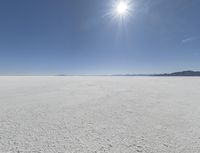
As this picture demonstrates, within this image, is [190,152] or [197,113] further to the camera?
[197,113]

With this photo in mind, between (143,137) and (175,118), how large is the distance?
1.41 m

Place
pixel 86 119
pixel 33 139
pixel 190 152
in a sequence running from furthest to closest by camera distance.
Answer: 1. pixel 86 119
2. pixel 33 139
3. pixel 190 152

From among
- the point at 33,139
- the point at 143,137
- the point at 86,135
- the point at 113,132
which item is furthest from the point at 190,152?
the point at 33,139

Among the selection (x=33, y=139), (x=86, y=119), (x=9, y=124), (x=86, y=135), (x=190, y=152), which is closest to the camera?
(x=190, y=152)

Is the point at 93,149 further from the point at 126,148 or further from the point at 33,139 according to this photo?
the point at 33,139

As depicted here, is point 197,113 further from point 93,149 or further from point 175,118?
point 93,149

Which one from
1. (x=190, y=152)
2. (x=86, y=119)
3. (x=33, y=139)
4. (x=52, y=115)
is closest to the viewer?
(x=190, y=152)

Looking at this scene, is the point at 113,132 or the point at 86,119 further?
the point at 86,119

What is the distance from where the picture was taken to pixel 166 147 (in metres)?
2.04

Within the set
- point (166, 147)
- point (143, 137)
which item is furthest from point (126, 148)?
point (166, 147)

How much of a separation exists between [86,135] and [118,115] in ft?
4.15

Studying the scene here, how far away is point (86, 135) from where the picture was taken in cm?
240

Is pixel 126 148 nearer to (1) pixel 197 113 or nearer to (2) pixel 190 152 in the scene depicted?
(2) pixel 190 152

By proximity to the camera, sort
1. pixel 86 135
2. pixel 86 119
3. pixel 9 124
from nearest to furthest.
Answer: pixel 86 135 → pixel 9 124 → pixel 86 119
